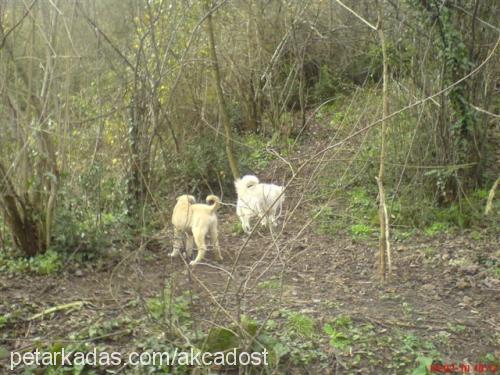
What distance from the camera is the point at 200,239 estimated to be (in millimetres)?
7598

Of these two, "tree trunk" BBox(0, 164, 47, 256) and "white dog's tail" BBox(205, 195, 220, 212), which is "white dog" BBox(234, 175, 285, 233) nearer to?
"white dog's tail" BBox(205, 195, 220, 212)

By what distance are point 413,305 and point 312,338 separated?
55.3 inches

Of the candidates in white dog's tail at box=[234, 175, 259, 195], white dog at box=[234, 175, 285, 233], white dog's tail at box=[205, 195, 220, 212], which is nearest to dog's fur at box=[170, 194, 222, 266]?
white dog's tail at box=[205, 195, 220, 212]

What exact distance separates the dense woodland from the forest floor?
2cm

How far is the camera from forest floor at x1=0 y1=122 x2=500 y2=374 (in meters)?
5.18

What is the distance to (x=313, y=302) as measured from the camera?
634 centimetres

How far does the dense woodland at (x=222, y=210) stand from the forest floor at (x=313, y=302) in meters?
0.02

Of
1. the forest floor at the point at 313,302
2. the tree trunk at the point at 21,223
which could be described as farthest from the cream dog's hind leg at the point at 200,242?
the tree trunk at the point at 21,223

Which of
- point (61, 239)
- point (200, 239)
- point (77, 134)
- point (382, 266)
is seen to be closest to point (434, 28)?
point (382, 266)

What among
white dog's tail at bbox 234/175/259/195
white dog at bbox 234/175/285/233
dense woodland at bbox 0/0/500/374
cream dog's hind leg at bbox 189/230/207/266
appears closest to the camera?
dense woodland at bbox 0/0/500/374

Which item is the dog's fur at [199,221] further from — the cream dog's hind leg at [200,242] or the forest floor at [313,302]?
the forest floor at [313,302]

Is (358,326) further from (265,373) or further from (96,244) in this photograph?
(96,244)

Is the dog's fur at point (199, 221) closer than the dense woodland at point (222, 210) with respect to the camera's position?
No

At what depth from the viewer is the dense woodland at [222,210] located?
5328mm
